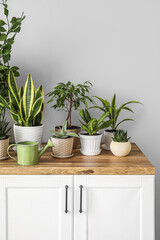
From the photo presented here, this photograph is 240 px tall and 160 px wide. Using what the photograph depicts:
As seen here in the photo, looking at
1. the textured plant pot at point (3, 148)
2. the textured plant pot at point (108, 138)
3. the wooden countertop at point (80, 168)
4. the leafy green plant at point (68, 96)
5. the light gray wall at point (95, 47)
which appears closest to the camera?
the wooden countertop at point (80, 168)

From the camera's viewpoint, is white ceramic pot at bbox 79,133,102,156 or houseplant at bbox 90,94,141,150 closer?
white ceramic pot at bbox 79,133,102,156

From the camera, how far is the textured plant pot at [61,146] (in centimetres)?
147

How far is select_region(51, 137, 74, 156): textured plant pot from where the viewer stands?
4.83ft

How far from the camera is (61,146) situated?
4.83 feet

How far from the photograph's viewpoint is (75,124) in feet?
6.13

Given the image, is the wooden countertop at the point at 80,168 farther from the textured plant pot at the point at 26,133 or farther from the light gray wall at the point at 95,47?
the light gray wall at the point at 95,47

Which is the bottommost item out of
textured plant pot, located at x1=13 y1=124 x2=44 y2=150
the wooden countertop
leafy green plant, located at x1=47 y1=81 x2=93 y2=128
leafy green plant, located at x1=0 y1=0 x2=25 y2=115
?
the wooden countertop

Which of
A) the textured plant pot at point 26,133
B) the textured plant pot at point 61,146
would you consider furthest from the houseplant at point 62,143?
the textured plant pot at point 26,133
